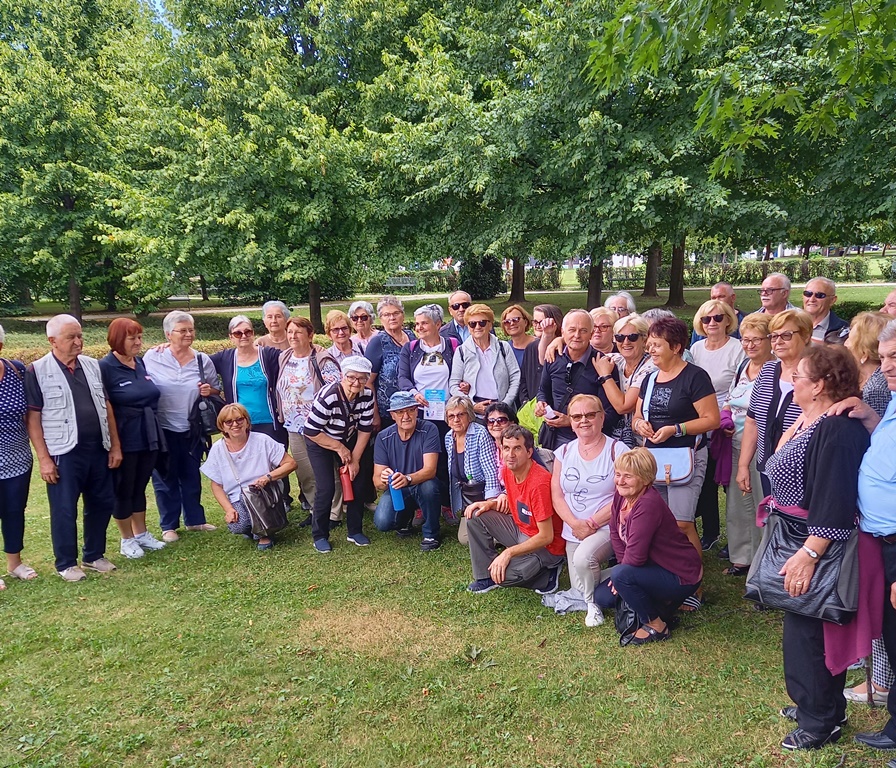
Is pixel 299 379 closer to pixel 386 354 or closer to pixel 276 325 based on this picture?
pixel 276 325

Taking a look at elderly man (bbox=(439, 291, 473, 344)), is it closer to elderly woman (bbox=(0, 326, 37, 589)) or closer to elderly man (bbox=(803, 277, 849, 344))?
elderly man (bbox=(803, 277, 849, 344))

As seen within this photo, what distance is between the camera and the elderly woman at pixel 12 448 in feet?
15.4

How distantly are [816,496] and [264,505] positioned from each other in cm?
423

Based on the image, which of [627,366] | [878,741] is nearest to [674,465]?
[627,366]

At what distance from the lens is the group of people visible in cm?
291

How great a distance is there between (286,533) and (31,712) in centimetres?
264

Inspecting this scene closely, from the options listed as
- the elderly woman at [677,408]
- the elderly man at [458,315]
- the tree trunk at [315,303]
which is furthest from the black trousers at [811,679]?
the tree trunk at [315,303]

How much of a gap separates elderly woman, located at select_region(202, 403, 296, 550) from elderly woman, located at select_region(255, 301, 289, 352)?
72 cm

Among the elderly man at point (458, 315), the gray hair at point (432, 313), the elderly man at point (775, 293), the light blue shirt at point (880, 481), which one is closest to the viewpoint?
the light blue shirt at point (880, 481)

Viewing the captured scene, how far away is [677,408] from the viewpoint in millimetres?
4207

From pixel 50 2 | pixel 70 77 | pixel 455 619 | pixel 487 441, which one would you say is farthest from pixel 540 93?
pixel 50 2

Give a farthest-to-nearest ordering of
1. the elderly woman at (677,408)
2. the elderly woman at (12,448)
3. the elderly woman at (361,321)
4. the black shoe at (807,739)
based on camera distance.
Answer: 1. the elderly woman at (361,321)
2. the elderly woman at (12,448)
3. the elderly woman at (677,408)
4. the black shoe at (807,739)

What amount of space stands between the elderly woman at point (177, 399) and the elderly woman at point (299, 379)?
642mm

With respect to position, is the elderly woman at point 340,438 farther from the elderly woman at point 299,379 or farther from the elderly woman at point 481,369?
the elderly woman at point 481,369
